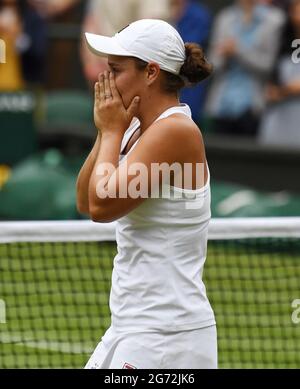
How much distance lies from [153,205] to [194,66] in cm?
61

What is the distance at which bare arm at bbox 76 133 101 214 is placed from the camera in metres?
5.18

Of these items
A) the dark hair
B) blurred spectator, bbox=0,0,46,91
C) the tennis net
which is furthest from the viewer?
blurred spectator, bbox=0,0,46,91

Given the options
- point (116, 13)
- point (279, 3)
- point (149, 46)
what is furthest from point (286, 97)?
point (149, 46)

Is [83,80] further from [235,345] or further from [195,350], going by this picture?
[195,350]

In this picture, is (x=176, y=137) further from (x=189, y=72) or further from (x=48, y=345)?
(x=48, y=345)

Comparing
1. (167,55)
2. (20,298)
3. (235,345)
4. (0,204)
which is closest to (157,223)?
(167,55)

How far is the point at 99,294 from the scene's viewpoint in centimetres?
979

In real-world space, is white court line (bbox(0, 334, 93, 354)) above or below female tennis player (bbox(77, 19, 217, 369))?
below

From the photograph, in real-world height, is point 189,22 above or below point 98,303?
above

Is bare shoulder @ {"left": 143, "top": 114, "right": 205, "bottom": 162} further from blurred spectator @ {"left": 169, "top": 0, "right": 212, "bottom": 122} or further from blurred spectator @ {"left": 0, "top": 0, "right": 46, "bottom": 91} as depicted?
blurred spectator @ {"left": 0, "top": 0, "right": 46, "bottom": 91}

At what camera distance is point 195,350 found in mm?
5043

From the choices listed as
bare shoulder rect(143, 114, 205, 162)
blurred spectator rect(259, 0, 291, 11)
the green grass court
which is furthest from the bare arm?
blurred spectator rect(259, 0, 291, 11)

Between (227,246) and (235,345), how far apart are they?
222 cm

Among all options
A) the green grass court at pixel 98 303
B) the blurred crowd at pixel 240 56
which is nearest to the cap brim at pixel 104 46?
the green grass court at pixel 98 303
